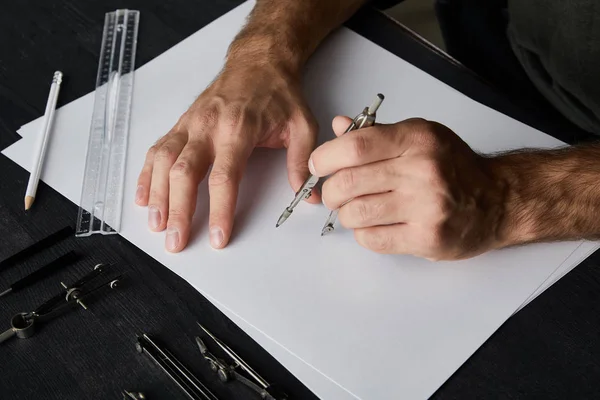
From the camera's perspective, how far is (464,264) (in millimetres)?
906

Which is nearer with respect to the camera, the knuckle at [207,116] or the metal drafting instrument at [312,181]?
the metal drafting instrument at [312,181]

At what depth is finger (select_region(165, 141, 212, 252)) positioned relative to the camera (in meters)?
0.91

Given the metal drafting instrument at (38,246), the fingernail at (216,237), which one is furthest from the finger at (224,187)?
the metal drafting instrument at (38,246)

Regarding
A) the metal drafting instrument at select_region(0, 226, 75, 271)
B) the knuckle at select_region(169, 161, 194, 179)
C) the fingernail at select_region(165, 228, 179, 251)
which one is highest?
the knuckle at select_region(169, 161, 194, 179)

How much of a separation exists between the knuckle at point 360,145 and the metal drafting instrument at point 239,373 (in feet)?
0.98

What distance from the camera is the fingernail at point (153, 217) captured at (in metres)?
0.94

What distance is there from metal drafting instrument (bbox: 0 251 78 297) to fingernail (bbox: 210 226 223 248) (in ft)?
0.63

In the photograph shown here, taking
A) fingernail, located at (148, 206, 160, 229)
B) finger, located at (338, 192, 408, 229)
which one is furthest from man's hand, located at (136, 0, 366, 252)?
finger, located at (338, 192, 408, 229)

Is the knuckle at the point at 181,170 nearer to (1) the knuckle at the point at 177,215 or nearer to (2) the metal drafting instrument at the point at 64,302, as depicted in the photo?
(1) the knuckle at the point at 177,215

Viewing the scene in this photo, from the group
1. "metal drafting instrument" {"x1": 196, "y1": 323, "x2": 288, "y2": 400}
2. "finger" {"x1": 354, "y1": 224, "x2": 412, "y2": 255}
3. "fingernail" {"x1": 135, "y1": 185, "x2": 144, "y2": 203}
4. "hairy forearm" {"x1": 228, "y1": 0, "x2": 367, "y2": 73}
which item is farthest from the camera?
"hairy forearm" {"x1": 228, "y1": 0, "x2": 367, "y2": 73}

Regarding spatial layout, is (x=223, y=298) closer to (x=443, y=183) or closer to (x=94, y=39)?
(x=443, y=183)

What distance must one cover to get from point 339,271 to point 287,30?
0.52m

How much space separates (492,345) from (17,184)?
0.74 meters

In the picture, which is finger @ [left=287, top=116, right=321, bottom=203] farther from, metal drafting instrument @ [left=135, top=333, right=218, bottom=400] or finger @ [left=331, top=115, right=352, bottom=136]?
metal drafting instrument @ [left=135, top=333, right=218, bottom=400]
